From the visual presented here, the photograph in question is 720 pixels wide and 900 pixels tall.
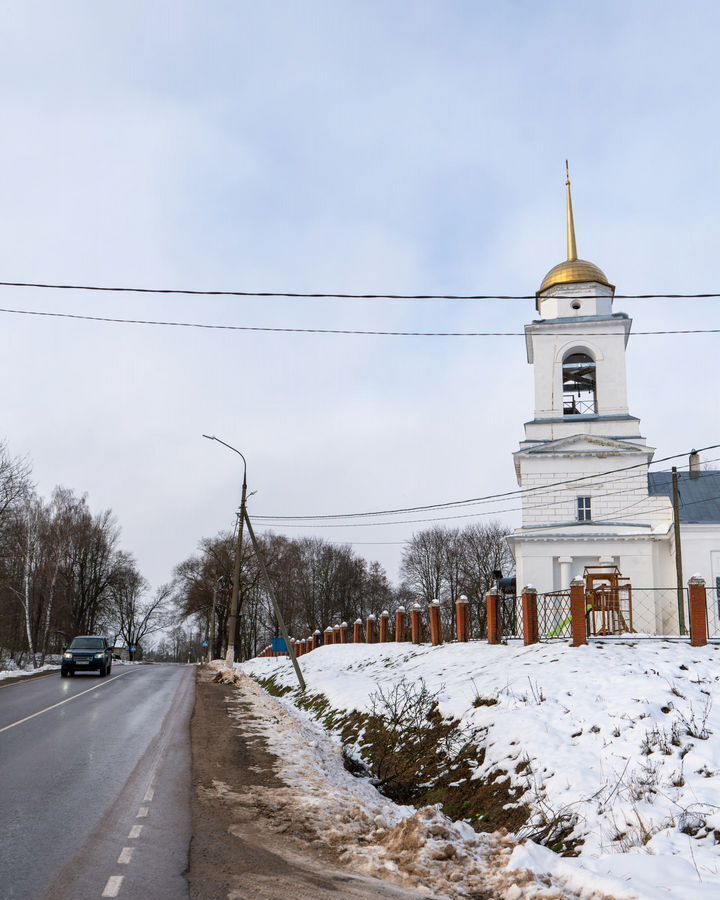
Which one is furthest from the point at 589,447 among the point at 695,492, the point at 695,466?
the point at 695,466

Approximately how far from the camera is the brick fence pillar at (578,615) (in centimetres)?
1548

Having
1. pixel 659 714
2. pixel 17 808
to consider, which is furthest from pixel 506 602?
pixel 17 808

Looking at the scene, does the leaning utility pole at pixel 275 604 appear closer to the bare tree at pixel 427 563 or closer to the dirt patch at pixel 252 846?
the dirt patch at pixel 252 846

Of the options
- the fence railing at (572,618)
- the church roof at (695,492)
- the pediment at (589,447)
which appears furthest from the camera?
the church roof at (695,492)

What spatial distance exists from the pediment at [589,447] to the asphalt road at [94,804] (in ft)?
68.4

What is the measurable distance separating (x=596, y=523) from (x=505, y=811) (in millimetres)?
25718

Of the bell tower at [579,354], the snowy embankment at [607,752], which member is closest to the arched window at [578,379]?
the bell tower at [579,354]

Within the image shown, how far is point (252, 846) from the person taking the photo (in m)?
6.65

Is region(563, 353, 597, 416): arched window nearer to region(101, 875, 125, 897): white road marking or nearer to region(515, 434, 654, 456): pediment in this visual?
region(515, 434, 654, 456): pediment

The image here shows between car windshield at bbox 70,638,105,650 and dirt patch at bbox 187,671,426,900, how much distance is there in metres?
22.1

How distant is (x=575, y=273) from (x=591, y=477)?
897cm

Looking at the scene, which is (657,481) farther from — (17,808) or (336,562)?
(336,562)

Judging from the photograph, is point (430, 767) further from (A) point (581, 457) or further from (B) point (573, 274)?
(B) point (573, 274)

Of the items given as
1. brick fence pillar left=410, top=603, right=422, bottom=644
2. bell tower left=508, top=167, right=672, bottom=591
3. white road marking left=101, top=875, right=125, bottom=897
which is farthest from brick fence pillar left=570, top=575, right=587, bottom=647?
bell tower left=508, top=167, right=672, bottom=591
